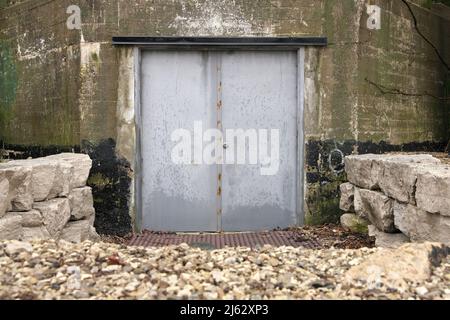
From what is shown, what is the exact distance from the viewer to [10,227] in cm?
443

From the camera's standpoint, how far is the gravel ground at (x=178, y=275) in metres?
3.01

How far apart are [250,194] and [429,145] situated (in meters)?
2.95

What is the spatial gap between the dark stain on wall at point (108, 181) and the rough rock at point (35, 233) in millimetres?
1928

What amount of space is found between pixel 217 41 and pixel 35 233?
341cm

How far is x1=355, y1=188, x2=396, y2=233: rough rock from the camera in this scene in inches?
205

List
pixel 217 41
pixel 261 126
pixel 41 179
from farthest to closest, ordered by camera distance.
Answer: pixel 261 126 → pixel 217 41 → pixel 41 179

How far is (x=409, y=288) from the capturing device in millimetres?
3092

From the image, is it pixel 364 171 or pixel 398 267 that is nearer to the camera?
pixel 398 267

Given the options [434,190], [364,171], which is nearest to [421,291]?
[434,190]

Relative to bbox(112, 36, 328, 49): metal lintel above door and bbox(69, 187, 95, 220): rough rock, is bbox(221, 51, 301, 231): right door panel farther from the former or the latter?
bbox(69, 187, 95, 220): rough rock

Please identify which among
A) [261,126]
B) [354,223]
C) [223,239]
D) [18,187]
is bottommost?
[223,239]

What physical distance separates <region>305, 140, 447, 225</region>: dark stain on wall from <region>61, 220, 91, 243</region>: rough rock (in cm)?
280

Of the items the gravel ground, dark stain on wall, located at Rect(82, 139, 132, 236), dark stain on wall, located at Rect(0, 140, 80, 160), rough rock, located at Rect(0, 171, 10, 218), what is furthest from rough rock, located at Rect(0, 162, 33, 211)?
dark stain on wall, located at Rect(0, 140, 80, 160)

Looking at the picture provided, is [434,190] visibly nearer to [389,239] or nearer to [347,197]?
[389,239]
